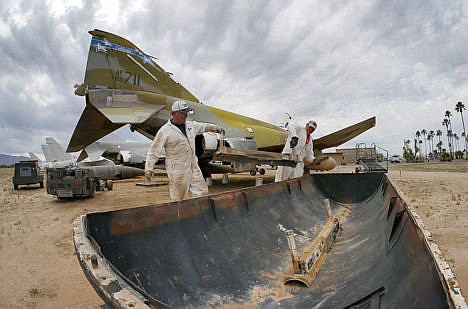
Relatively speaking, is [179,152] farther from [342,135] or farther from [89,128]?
[89,128]

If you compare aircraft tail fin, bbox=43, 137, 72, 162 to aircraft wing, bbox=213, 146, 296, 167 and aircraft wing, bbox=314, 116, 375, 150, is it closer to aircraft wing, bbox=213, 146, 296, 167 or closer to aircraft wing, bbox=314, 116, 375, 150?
aircraft wing, bbox=314, 116, 375, 150

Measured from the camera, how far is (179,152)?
4.00 metres

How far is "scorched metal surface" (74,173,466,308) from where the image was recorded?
129cm

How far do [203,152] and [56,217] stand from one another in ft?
9.87

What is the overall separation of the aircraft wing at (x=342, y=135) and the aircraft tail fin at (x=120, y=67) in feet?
17.5

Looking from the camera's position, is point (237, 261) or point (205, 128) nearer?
point (237, 261)

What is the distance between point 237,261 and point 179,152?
197 cm

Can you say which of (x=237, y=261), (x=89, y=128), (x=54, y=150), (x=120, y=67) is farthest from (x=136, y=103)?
(x=54, y=150)

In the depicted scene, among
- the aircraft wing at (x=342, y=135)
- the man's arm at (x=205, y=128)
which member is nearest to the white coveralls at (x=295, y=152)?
the man's arm at (x=205, y=128)

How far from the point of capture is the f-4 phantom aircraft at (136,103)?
8.36m

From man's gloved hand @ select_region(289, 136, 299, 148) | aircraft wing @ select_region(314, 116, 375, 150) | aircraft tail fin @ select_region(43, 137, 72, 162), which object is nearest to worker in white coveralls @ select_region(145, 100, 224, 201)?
man's gloved hand @ select_region(289, 136, 299, 148)

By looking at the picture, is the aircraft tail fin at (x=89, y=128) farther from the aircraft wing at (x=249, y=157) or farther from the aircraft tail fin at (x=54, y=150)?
the aircraft tail fin at (x=54, y=150)

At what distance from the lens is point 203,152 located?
6.40 meters

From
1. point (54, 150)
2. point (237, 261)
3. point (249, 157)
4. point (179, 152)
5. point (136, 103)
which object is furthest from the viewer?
point (54, 150)
